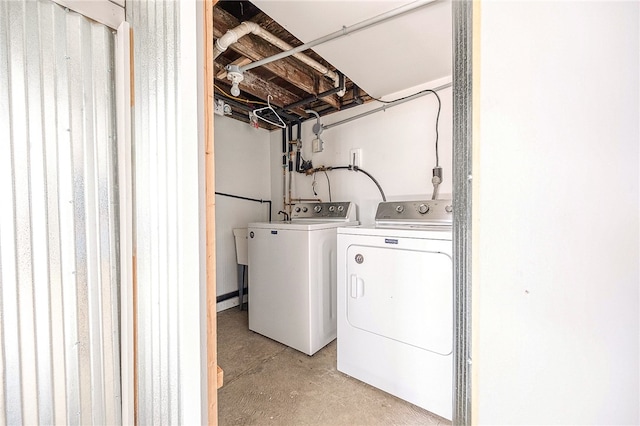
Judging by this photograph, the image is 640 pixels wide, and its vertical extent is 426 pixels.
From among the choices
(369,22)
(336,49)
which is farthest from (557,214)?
(336,49)

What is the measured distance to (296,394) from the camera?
1569mm

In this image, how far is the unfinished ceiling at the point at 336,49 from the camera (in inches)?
51.4

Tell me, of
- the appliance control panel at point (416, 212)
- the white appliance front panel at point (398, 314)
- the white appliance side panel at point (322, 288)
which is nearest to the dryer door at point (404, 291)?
the white appliance front panel at point (398, 314)

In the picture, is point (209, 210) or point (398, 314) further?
point (398, 314)

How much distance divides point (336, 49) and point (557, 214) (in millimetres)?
1643

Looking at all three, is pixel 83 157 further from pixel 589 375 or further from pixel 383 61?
pixel 383 61

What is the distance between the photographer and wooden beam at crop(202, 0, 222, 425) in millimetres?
801

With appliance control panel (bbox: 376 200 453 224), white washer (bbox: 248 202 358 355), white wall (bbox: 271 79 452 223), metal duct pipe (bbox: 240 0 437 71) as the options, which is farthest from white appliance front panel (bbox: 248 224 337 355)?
metal duct pipe (bbox: 240 0 437 71)

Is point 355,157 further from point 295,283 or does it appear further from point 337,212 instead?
point 295,283

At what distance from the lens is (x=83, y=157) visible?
0.88 m

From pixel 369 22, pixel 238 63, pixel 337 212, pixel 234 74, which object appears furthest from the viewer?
pixel 337 212

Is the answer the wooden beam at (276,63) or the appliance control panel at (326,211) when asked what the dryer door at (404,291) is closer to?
the appliance control panel at (326,211)

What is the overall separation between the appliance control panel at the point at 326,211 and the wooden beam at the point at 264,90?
1.07 metres

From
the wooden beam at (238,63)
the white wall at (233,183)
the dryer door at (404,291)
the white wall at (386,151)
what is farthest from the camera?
the white wall at (233,183)
